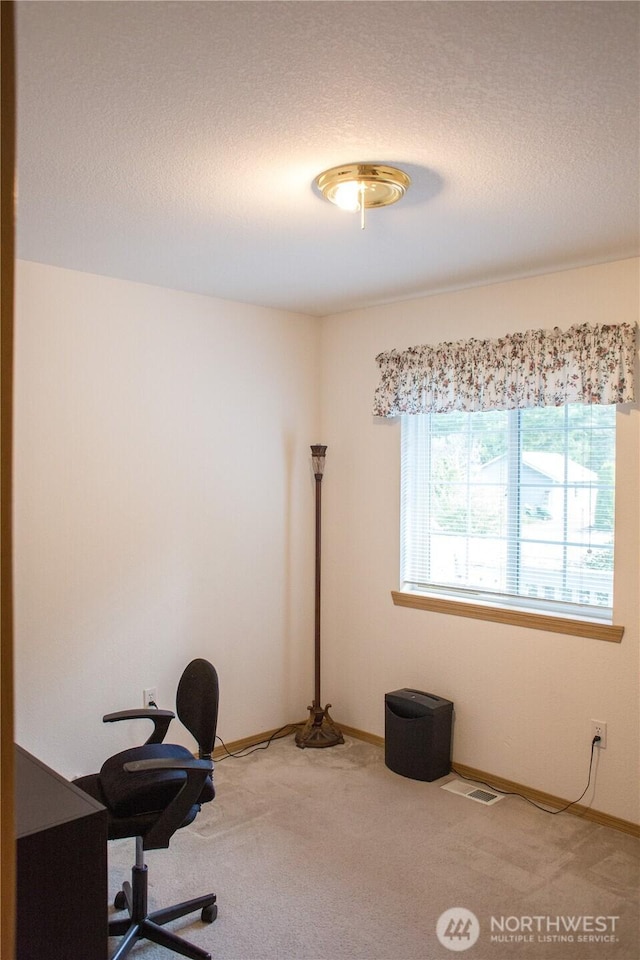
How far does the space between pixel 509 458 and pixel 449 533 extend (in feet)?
1.89

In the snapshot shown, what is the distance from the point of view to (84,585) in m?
3.71

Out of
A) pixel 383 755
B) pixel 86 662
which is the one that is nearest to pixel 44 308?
pixel 86 662

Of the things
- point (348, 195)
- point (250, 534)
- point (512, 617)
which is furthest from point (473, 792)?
point (348, 195)

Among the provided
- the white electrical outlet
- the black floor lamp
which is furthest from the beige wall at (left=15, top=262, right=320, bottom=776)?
the white electrical outlet

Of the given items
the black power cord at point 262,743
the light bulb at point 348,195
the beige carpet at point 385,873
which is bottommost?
the beige carpet at point 385,873

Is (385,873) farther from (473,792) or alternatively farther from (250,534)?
(250,534)

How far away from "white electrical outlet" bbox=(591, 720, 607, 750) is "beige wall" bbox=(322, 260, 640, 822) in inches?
1.1

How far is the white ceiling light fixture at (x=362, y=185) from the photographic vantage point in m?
2.38

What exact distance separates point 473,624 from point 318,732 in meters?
1.21

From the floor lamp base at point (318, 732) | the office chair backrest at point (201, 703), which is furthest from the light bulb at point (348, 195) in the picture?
the floor lamp base at point (318, 732)

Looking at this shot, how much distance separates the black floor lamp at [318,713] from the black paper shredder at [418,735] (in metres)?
0.50

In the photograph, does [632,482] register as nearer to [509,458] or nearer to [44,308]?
[509,458]

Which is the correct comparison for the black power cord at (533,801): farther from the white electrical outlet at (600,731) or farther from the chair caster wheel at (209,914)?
the chair caster wheel at (209,914)

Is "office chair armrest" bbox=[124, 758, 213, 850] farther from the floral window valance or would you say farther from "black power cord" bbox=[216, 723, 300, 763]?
the floral window valance
